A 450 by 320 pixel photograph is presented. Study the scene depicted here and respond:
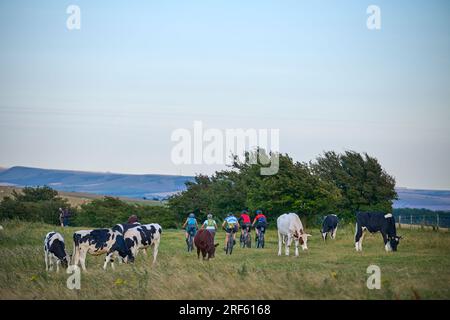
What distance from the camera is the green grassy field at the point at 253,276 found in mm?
16812

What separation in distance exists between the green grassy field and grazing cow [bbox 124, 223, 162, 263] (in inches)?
21.1

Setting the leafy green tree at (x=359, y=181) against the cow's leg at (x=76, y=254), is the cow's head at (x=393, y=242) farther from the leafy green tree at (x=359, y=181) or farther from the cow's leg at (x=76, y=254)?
the leafy green tree at (x=359, y=181)

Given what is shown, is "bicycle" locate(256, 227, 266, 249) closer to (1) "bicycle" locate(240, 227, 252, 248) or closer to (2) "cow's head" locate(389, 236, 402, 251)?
(1) "bicycle" locate(240, 227, 252, 248)

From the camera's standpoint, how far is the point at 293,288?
16859 millimetres

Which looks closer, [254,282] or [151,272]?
[254,282]

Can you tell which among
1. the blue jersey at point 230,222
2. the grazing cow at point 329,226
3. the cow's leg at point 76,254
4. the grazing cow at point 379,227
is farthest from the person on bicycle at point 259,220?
the cow's leg at point 76,254

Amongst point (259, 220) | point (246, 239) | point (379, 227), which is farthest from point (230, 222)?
point (379, 227)

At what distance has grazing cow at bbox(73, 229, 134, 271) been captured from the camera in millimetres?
23922

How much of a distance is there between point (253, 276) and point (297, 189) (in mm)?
28207

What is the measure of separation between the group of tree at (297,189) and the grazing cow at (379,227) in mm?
14864
